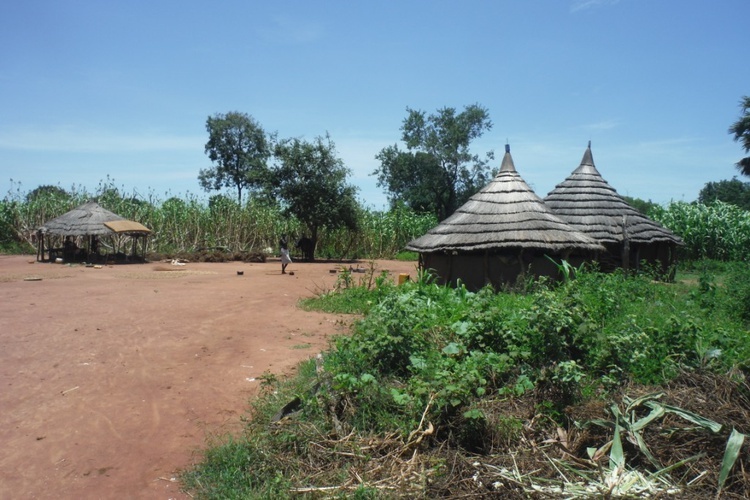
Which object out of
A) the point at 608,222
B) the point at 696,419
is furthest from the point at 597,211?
the point at 696,419

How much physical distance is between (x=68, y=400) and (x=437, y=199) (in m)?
33.2

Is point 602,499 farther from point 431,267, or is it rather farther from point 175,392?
point 431,267

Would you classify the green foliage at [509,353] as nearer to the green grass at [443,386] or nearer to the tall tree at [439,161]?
the green grass at [443,386]

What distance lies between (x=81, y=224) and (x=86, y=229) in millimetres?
384

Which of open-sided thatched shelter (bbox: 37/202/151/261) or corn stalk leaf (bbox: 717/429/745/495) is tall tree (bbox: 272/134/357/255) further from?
corn stalk leaf (bbox: 717/429/745/495)

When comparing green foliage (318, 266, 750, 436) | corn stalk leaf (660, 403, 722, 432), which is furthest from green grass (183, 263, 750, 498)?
corn stalk leaf (660, 403, 722, 432)

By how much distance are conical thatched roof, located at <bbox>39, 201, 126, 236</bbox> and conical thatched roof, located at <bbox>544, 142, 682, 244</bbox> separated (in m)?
15.3

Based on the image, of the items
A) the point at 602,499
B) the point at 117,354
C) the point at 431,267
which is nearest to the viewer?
the point at 602,499

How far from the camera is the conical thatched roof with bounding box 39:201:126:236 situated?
21.3 m

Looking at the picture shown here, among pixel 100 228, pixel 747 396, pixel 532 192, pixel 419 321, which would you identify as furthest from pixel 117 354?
pixel 100 228

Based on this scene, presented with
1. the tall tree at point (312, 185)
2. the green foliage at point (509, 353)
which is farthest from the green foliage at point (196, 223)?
the green foliage at point (509, 353)

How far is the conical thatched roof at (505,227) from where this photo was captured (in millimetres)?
11031

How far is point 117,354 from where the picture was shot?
23.8 feet

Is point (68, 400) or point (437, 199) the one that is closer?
point (68, 400)
